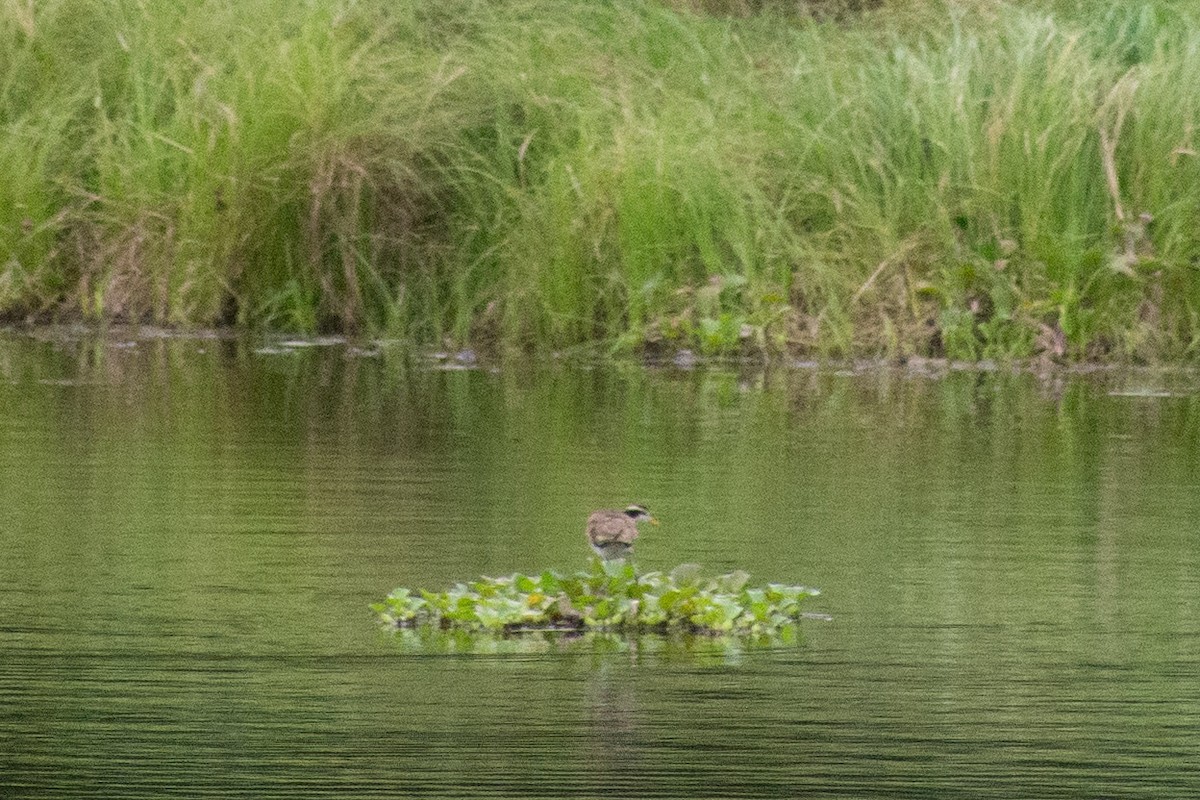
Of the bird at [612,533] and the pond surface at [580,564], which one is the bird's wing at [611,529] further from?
the pond surface at [580,564]

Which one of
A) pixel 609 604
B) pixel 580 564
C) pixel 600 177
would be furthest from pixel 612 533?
pixel 600 177

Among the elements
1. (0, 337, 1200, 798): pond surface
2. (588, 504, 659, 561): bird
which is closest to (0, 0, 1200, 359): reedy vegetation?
(0, 337, 1200, 798): pond surface

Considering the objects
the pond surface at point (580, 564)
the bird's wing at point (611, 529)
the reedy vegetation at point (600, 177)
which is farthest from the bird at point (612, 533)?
the reedy vegetation at point (600, 177)

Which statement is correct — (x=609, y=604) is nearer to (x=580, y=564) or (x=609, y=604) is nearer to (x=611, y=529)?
(x=611, y=529)

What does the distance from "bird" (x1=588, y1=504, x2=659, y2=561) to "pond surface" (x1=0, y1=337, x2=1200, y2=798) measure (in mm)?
312

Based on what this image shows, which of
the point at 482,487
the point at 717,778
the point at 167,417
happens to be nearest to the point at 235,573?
the point at 482,487

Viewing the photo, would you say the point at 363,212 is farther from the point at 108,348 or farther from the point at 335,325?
the point at 108,348

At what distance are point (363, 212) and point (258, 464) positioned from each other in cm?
577

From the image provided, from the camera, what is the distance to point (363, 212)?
49.0ft

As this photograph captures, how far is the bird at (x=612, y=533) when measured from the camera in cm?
630

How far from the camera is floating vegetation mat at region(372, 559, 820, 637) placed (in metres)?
6.09

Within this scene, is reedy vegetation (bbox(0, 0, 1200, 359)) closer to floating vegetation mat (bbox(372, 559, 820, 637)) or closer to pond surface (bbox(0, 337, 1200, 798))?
pond surface (bbox(0, 337, 1200, 798))

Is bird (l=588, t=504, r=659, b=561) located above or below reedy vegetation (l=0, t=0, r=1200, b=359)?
below

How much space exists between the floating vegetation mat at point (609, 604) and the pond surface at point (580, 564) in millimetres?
96
